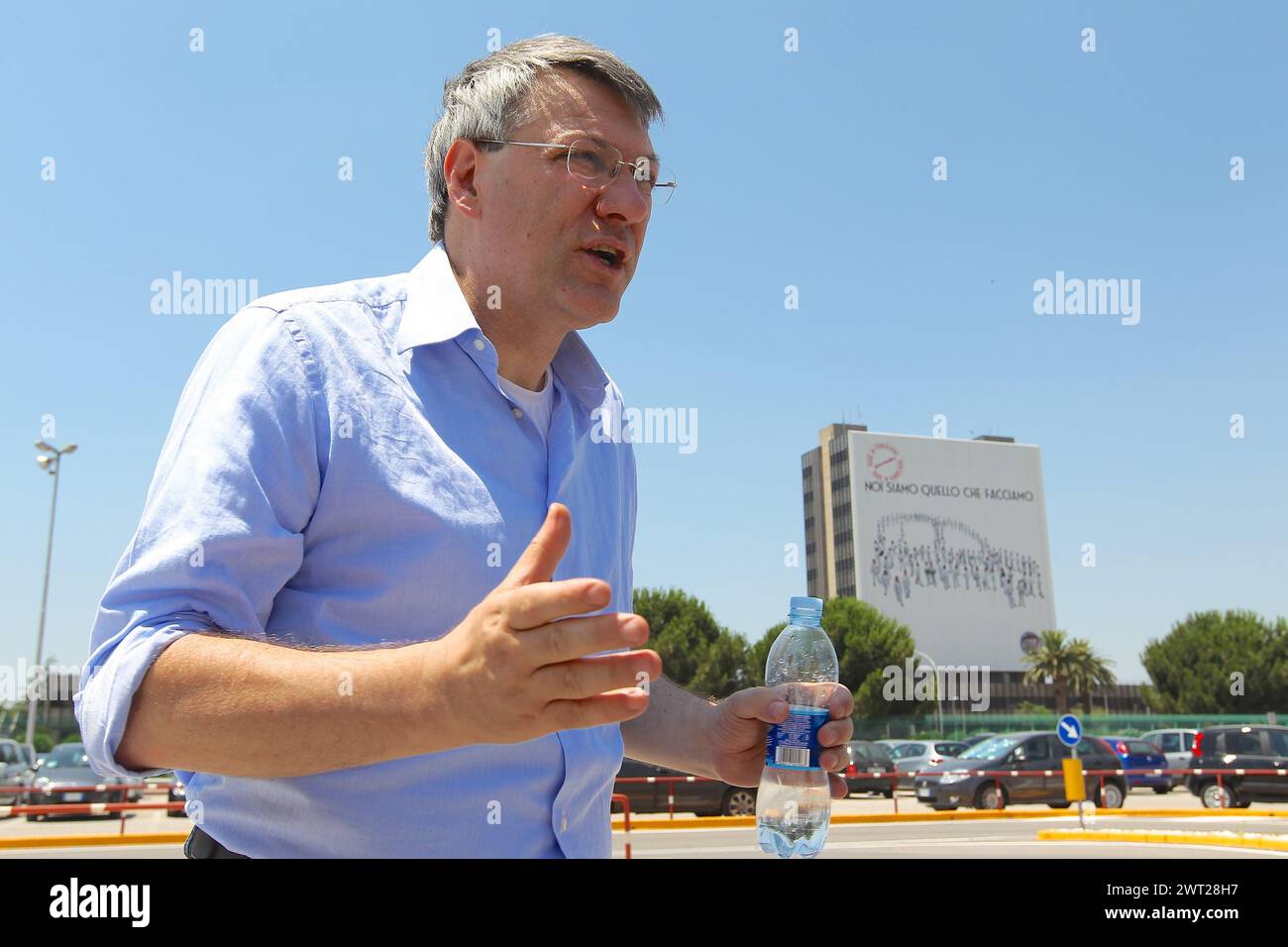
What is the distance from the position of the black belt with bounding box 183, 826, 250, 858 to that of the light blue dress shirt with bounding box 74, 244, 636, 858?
0.02 metres

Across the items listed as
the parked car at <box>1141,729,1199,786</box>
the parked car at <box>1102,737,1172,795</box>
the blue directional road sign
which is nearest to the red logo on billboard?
the parked car at <box>1141,729,1199,786</box>

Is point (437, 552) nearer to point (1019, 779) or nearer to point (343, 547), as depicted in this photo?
point (343, 547)

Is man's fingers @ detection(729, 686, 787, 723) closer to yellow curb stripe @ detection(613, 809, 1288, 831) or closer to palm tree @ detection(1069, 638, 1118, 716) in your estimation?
yellow curb stripe @ detection(613, 809, 1288, 831)

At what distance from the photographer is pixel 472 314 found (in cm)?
218

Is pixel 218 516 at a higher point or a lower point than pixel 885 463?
lower

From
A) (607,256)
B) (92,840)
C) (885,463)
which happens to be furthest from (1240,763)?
(885,463)

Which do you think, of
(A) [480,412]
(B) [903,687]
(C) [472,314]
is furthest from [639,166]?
(B) [903,687]

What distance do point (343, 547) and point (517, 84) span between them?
115 cm

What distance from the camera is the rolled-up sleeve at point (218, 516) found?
56.5 inches

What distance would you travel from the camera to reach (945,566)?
105000 mm

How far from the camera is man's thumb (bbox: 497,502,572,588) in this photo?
1.29 meters

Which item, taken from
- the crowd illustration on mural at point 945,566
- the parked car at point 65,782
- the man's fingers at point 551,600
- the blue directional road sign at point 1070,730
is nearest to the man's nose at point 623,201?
the man's fingers at point 551,600
